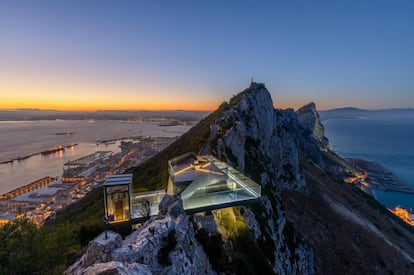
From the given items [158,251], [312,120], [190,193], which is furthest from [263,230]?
[312,120]

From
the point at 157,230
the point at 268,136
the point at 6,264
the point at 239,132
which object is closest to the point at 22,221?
the point at 6,264

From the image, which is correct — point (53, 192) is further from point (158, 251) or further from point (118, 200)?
point (158, 251)

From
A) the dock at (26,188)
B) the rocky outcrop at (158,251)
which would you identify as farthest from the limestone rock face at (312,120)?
the rocky outcrop at (158,251)

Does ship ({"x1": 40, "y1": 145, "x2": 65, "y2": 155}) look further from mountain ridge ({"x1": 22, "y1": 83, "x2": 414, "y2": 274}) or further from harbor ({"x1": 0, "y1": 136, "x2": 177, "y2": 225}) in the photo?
mountain ridge ({"x1": 22, "y1": 83, "x2": 414, "y2": 274})

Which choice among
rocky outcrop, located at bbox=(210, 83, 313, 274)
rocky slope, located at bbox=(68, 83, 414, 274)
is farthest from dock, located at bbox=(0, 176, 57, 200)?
rocky outcrop, located at bbox=(210, 83, 313, 274)

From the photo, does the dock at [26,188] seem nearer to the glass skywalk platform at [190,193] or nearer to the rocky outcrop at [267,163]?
the rocky outcrop at [267,163]

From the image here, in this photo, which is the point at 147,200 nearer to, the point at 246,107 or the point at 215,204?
the point at 215,204

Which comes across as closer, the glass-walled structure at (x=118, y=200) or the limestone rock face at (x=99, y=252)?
the limestone rock face at (x=99, y=252)
